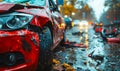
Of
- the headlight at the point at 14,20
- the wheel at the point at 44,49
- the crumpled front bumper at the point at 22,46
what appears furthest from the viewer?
the wheel at the point at 44,49

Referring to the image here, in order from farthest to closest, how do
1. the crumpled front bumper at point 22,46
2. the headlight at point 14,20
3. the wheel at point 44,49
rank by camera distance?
the wheel at point 44,49
the headlight at point 14,20
the crumpled front bumper at point 22,46

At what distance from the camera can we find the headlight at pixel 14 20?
337cm

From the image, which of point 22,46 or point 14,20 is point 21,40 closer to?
point 22,46

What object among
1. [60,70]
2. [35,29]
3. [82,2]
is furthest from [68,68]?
[82,2]

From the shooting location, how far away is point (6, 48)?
10.4 feet

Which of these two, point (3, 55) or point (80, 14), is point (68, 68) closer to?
point (3, 55)

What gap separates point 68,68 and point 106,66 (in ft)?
3.08

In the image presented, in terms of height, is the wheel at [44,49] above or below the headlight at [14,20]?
below

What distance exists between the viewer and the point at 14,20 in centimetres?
349

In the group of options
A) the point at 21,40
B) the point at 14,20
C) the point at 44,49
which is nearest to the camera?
the point at 21,40

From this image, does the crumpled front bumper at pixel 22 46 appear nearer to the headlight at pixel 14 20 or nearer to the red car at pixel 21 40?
the red car at pixel 21 40

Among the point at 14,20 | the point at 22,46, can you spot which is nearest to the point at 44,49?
the point at 22,46

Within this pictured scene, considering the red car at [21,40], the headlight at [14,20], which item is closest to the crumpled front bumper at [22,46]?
the red car at [21,40]

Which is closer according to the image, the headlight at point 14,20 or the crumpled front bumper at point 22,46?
the crumpled front bumper at point 22,46
